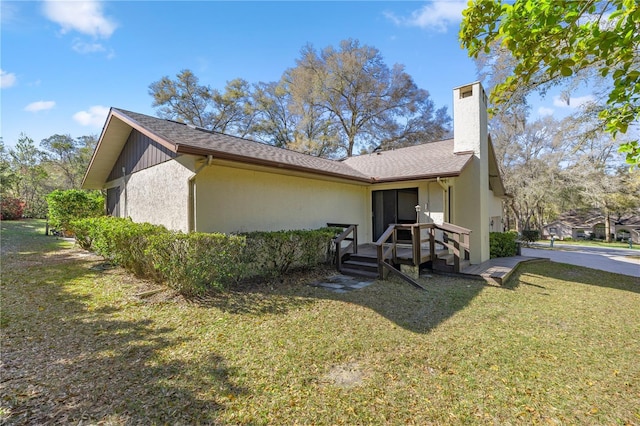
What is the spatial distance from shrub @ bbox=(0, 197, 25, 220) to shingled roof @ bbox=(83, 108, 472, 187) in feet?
56.3

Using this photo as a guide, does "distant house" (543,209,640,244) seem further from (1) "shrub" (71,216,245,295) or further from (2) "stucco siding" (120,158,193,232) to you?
(2) "stucco siding" (120,158,193,232)

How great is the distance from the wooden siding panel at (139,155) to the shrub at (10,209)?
64.3ft

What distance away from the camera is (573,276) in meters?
8.55

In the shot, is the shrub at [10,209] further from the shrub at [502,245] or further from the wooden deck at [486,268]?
the shrub at [502,245]

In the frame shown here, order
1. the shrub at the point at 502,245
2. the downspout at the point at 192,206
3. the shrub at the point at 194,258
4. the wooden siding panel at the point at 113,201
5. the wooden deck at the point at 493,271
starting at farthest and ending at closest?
the shrub at the point at 502,245 → the wooden siding panel at the point at 113,201 → the wooden deck at the point at 493,271 → the downspout at the point at 192,206 → the shrub at the point at 194,258

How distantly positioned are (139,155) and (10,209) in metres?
23.1

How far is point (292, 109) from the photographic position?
81.0 feet

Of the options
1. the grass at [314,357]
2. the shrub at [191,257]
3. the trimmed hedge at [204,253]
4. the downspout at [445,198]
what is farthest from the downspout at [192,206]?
the downspout at [445,198]

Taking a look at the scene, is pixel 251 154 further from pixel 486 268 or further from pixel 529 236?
pixel 529 236

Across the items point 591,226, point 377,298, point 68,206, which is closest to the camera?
point 377,298

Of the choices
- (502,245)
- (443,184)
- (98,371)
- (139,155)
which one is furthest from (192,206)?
(502,245)

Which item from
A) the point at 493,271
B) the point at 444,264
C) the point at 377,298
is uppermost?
the point at 444,264

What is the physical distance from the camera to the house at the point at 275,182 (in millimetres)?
6645

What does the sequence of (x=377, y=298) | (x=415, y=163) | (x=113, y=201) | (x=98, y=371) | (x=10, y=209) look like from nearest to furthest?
(x=98, y=371)
(x=377, y=298)
(x=415, y=163)
(x=113, y=201)
(x=10, y=209)
